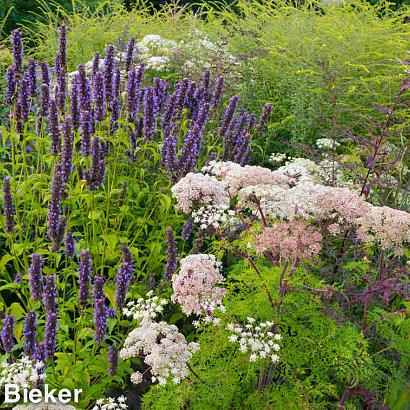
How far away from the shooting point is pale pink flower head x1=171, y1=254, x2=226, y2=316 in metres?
2.63

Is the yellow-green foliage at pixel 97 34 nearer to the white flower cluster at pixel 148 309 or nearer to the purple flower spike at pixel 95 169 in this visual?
the purple flower spike at pixel 95 169

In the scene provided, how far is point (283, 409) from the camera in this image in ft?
9.15

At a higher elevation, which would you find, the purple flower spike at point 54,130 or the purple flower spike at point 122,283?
the purple flower spike at point 54,130

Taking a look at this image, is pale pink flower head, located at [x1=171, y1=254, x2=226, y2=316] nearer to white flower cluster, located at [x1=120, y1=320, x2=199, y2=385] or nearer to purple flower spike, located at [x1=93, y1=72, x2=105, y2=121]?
white flower cluster, located at [x1=120, y1=320, x2=199, y2=385]

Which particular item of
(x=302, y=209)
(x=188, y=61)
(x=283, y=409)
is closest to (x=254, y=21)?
(x=188, y=61)

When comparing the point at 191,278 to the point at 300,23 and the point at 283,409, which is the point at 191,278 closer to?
the point at 283,409

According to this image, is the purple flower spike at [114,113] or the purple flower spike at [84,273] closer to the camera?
the purple flower spike at [84,273]

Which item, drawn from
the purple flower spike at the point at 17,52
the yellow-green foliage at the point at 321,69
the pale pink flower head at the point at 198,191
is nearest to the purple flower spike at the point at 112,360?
the pale pink flower head at the point at 198,191

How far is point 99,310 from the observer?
115 inches

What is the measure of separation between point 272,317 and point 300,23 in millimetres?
6141

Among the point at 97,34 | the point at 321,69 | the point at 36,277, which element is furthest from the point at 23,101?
the point at 97,34

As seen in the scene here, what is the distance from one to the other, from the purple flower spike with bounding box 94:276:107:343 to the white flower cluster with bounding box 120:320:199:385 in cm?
38

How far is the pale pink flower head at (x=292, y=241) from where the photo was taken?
2703mm

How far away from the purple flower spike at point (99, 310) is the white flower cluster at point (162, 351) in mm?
384
